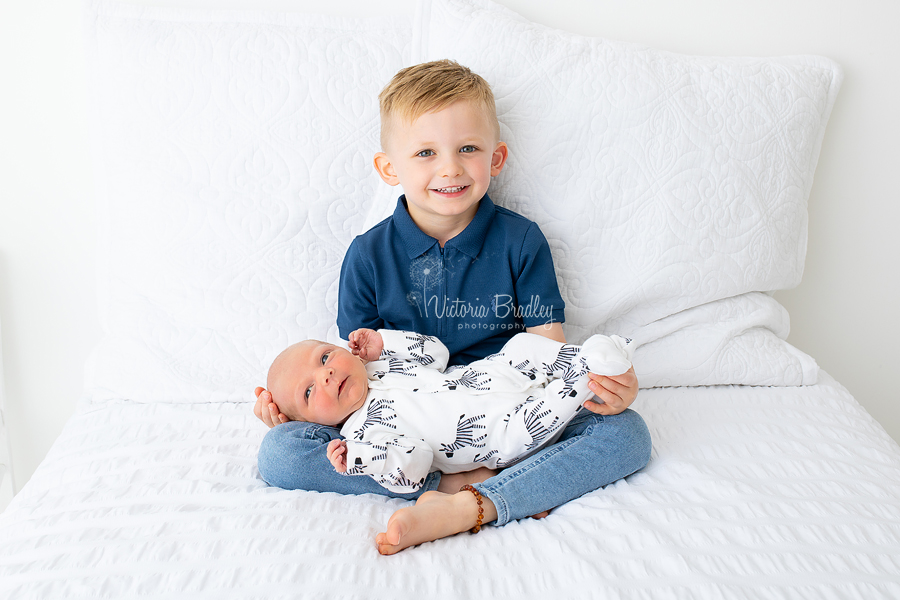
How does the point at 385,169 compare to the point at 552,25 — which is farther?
the point at 552,25

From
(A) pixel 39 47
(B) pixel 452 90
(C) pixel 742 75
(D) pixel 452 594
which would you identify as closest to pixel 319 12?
(B) pixel 452 90

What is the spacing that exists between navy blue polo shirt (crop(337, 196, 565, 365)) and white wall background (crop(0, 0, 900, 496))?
471mm

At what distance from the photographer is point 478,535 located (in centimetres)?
74

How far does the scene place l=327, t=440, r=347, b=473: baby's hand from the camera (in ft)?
2.54

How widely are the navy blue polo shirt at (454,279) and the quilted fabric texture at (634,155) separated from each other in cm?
8

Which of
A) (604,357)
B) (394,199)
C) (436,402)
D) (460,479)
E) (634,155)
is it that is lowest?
(460,479)

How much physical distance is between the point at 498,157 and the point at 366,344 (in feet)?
Result: 1.30

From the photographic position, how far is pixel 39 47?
3.58 feet

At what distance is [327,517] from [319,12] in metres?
0.92

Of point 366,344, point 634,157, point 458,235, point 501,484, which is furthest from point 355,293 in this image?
point 634,157

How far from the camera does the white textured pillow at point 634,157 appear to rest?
104cm

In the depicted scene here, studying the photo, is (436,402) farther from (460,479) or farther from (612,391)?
(612,391)

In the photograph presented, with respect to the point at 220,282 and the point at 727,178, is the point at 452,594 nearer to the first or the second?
the point at 220,282

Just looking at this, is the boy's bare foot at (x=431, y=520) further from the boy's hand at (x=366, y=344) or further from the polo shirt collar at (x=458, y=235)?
the polo shirt collar at (x=458, y=235)
